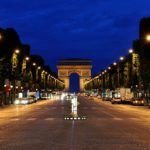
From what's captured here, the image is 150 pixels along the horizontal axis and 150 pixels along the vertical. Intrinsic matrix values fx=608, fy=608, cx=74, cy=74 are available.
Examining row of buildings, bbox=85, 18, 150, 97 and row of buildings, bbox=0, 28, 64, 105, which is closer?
row of buildings, bbox=0, 28, 64, 105

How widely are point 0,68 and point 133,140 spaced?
244 feet

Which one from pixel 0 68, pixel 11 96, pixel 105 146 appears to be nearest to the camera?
pixel 105 146

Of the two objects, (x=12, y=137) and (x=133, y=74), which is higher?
(x=133, y=74)

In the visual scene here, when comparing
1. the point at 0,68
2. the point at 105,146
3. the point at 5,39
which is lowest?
the point at 105,146

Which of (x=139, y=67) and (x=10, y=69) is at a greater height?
(x=139, y=67)

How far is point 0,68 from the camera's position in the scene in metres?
97.7

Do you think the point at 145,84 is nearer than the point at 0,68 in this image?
No

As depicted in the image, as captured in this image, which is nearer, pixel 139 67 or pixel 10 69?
pixel 10 69

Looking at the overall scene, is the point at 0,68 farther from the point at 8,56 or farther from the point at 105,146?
the point at 105,146

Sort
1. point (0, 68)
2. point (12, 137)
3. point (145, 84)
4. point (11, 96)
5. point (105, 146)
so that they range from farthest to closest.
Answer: point (11, 96) → point (145, 84) → point (0, 68) → point (12, 137) → point (105, 146)

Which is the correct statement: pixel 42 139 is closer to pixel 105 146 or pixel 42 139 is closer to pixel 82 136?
pixel 82 136

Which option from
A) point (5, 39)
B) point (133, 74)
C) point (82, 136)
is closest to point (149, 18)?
point (133, 74)

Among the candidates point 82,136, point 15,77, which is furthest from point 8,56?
point 82,136

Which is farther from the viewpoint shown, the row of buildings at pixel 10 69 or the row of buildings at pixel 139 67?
the row of buildings at pixel 139 67
